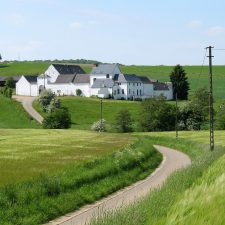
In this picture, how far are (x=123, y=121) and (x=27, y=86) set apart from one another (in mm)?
65916

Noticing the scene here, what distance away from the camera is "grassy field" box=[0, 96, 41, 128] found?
114438mm

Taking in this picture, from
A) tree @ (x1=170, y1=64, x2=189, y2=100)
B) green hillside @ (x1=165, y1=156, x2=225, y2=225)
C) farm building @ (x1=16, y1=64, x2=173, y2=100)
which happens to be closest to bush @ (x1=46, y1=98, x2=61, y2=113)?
farm building @ (x1=16, y1=64, x2=173, y2=100)

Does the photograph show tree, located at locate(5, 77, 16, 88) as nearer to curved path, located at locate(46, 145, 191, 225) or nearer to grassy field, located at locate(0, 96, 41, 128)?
grassy field, located at locate(0, 96, 41, 128)

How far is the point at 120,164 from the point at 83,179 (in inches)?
326

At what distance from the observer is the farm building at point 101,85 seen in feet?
533

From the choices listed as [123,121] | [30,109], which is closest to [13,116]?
[30,109]

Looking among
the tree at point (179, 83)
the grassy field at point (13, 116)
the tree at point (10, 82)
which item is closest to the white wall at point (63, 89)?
the tree at point (10, 82)

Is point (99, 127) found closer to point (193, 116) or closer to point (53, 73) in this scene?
point (193, 116)

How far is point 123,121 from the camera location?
112438 mm

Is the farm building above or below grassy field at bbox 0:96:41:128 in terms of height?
above

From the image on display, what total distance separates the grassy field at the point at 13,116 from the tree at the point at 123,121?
16.6m

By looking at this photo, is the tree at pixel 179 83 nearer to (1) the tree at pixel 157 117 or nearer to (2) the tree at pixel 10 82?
(1) the tree at pixel 157 117

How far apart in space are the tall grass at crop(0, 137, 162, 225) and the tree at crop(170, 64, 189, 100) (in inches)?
5193

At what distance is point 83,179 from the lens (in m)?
30.1
